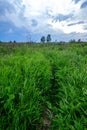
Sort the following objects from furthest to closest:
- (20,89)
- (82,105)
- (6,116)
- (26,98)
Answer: (20,89) < (26,98) < (82,105) < (6,116)

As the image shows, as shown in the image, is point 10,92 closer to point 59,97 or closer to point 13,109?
point 13,109

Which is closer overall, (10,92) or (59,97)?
(10,92)

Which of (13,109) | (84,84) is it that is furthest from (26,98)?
(84,84)

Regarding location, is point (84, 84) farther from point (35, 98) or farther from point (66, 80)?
point (35, 98)

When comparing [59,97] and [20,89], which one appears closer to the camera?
[20,89]

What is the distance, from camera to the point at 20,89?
4.03 meters

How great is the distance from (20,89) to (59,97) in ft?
2.82

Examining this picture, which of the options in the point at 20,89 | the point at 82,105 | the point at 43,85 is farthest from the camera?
the point at 43,85

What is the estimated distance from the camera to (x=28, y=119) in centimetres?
332

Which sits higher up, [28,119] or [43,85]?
[43,85]

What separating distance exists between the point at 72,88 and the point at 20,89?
0.99 m

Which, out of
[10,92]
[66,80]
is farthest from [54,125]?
[66,80]

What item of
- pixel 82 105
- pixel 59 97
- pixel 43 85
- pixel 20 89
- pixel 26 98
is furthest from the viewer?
pixel 43 85

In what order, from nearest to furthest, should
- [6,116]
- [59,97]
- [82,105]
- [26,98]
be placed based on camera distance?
[6,116], [82,105], [26,98], [59,97]
